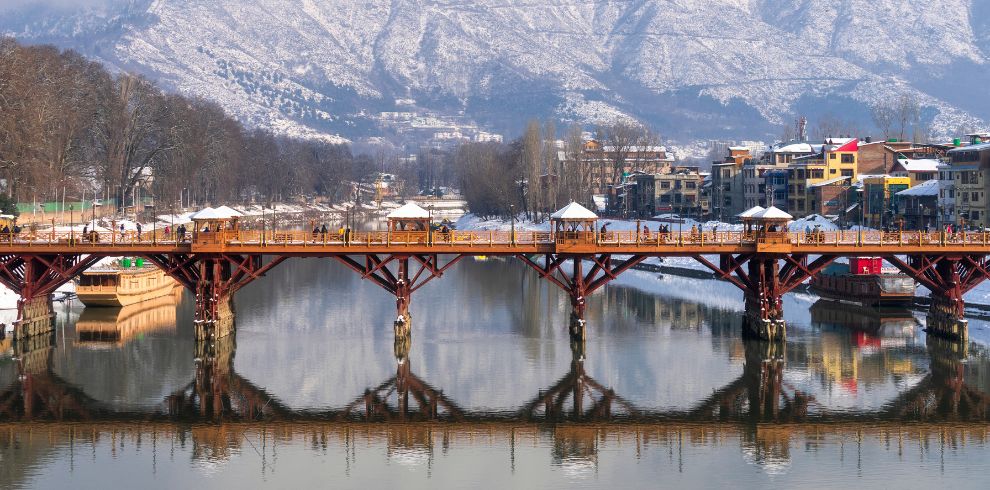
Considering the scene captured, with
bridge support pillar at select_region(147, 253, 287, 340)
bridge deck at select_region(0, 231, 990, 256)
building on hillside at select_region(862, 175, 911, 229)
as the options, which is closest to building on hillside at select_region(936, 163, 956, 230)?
building on hillside at select_region(862, 175, 911, 229)

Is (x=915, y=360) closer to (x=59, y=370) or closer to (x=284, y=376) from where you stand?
(x=284, y=376)

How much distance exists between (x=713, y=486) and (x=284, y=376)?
29.4m

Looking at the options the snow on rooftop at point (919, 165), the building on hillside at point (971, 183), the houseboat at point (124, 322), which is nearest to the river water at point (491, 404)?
the houseboat at point (124, 322)

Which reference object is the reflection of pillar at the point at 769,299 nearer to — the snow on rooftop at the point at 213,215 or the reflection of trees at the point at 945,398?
the reflection of trees at the point at 945,398

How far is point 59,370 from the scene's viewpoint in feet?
249

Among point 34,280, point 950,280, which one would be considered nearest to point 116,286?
point 34,280

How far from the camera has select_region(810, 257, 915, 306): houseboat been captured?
335 ft

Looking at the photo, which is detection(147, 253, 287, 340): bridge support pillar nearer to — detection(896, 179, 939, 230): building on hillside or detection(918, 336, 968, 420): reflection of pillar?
detection(918, 336, 968, 420): reflection of pillar

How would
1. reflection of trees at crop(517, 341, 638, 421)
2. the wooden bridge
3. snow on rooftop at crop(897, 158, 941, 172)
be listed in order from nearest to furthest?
1. reflection of trees at crop(517, 341, 638, 421)
2. the wooden bridge
3. snow on rooftop at crop(897, 158, 941, 172)

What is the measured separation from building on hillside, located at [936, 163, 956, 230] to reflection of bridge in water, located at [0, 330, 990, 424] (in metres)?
73.4

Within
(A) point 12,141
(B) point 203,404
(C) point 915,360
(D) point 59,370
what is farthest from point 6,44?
(C) point 915,360

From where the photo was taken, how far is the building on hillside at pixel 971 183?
138 m

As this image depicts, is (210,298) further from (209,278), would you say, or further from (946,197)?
(946,197)

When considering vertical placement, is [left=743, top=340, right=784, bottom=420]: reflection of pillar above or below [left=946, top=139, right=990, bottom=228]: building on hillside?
below
